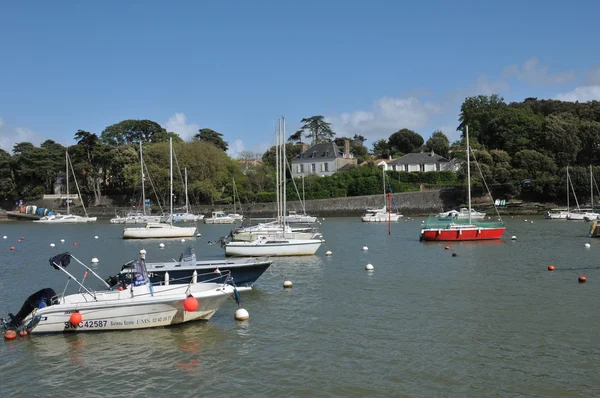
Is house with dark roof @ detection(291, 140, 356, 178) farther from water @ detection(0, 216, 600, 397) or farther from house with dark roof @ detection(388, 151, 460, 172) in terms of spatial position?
water @ detection(0, 216, 600, 397)

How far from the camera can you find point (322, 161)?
9944 cm

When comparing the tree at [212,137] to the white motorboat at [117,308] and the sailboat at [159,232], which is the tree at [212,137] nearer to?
the sailboat at [159,232]

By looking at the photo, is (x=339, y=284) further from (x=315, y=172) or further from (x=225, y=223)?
(x=315, y=172)

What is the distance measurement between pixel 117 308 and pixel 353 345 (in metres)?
6.09

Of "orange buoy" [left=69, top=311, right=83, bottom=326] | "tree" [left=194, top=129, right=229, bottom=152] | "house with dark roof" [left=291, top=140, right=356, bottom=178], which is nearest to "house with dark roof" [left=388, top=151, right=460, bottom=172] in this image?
"house with dark roof" [left=291, top=140, right=356, bottom=178]

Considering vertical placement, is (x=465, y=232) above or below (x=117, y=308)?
above

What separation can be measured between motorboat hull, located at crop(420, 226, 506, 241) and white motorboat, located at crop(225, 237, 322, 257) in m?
12.3

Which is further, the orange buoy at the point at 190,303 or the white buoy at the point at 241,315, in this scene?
the white buoy at the point at 241,315

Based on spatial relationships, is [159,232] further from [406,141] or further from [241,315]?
[406,141]

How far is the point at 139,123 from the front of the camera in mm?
112875

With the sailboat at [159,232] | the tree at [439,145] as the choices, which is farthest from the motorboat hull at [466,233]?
the tree at [439,145]

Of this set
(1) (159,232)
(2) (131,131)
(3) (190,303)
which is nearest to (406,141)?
(2) (131,131)

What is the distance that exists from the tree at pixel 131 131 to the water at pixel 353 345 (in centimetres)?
9315

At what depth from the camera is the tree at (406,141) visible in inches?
4616
